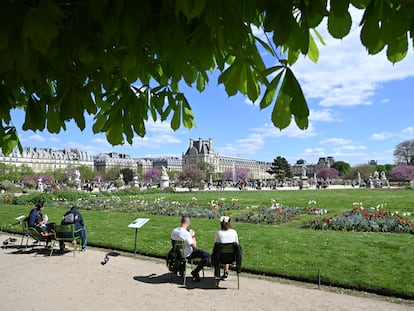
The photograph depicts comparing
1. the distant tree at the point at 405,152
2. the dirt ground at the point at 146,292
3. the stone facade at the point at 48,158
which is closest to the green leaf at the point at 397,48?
the dirt ground at the point at 146,292

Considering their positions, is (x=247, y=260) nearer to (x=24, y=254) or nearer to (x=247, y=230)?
(x=247, y=230)

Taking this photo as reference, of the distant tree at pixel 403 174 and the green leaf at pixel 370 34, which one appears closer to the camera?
the green leaf at pixel 370 34

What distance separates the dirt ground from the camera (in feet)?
21.8

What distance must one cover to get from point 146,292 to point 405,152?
283 ft

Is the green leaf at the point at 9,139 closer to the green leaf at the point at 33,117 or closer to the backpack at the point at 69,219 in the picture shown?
the green leaf at the point at 33,117

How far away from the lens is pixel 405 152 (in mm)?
81938

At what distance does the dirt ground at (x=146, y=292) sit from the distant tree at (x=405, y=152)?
83.8m

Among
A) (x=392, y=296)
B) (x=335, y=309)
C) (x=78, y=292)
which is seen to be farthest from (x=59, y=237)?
(x=392, y=296)

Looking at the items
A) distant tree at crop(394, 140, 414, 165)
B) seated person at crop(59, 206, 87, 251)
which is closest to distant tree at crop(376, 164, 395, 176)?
distant tree at crop(394, 140, 414, 165)

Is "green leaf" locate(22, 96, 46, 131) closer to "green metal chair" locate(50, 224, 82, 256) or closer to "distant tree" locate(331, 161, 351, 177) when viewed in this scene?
"green metal chair" locate(50, 224, 82, 256)

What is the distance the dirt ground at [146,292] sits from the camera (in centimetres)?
666

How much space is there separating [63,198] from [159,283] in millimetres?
25059

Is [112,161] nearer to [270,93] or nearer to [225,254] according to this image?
[225,254]

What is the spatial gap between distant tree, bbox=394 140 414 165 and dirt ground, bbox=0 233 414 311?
83798 mm
